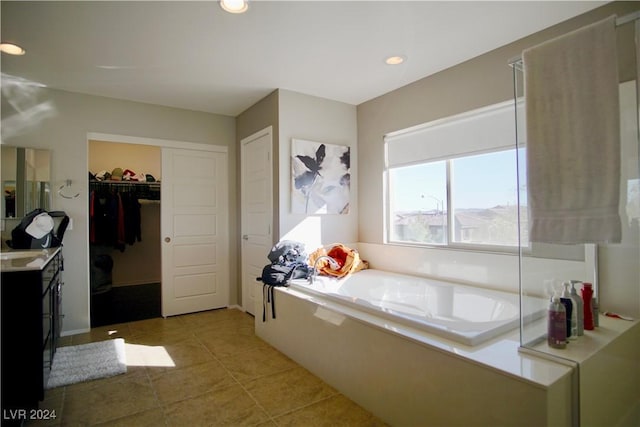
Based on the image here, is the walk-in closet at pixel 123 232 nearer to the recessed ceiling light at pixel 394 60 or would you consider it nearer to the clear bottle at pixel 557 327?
the recessed ceiling light at pixel 394 60

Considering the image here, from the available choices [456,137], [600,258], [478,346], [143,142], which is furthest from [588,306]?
[143,142]

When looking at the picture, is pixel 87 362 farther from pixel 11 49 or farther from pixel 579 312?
pixel 579 312

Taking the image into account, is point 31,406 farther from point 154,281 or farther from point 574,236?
point 154,281

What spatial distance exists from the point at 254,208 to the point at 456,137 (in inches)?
90.0

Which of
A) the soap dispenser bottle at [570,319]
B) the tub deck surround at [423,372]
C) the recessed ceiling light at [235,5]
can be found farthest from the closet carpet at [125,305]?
the soap dispenser bottle at [570,319]

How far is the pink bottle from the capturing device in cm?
182

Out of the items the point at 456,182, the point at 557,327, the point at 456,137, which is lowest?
the point at 557,327

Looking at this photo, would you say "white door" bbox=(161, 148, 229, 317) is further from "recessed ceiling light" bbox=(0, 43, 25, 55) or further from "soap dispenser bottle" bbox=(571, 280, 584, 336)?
"soap dispenser bottle" bbox=(571, 280, 584, 336)

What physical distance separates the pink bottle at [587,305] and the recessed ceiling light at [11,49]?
164 inches

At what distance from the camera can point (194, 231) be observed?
4.08 meters

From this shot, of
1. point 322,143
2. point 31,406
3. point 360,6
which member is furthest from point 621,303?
point 31,406

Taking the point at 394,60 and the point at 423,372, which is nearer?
the point at 423,372

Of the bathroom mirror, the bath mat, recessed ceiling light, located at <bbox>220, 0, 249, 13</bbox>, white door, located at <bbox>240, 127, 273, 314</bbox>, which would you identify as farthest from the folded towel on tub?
the bathroom mirror

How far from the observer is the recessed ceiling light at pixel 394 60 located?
2760 mm
